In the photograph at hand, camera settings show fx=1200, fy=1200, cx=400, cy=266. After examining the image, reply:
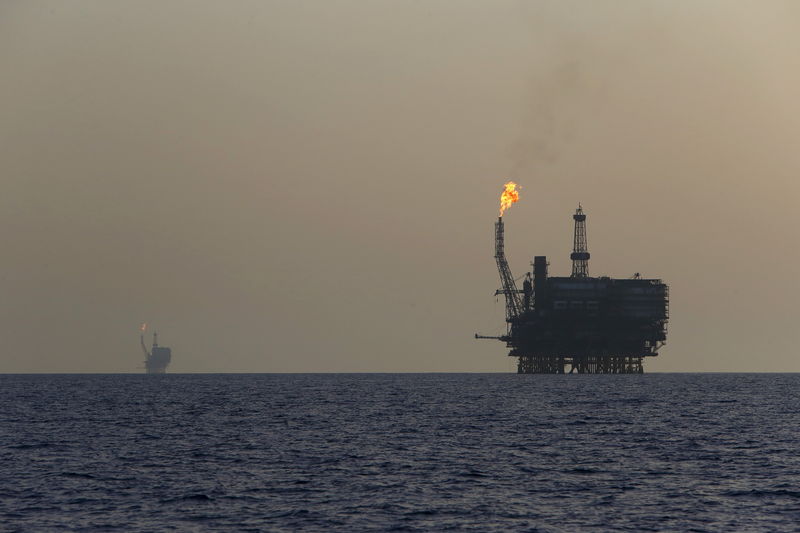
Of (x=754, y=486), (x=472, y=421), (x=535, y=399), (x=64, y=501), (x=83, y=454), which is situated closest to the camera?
(x=64, y=501)

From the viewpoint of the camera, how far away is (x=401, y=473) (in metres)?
66.7

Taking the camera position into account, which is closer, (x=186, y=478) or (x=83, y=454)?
(x=186, y=478)

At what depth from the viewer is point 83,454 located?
77.4 metres

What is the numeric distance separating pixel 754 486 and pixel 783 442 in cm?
2816

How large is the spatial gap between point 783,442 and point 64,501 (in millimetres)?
54316

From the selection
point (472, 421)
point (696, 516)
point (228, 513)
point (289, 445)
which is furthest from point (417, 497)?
point (472, 421)

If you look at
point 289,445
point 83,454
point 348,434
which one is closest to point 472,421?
point 348,434

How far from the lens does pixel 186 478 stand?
2537 inches

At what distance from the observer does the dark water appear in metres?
51.5

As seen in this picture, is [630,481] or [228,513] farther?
[630,481]

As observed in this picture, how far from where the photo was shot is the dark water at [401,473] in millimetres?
Result: 51500

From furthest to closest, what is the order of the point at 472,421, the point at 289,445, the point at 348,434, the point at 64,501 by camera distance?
1. the point at 472,421
2. the point at 348,434
3. the point at 289,445
4. the point at 64,501

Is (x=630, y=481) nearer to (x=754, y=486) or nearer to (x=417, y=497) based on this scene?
(x=754, y=486)

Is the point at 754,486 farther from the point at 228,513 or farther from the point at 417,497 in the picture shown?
the point at 228,513
